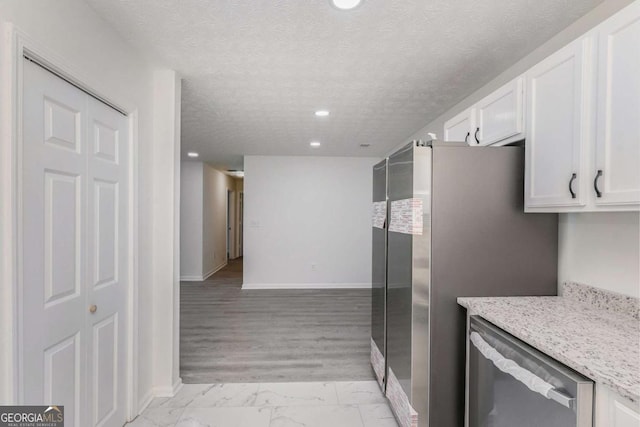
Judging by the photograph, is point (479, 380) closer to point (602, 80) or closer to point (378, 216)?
point (378, 216)

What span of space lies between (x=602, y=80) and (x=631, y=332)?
102 cm

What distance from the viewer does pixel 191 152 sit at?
5.24m

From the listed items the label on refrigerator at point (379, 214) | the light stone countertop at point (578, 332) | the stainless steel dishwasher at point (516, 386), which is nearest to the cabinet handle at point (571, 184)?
the light stone countertop at point (578, 332)

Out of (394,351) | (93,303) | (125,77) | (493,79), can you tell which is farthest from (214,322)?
(493,79)

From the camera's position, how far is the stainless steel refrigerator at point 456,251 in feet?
5.44

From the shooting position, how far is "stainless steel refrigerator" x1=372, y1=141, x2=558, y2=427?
1.66 m

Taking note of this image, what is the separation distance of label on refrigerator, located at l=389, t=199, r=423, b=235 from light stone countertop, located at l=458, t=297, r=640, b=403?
469 mm

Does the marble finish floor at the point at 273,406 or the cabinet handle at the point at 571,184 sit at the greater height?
the cabinet handle at the point at 571,184

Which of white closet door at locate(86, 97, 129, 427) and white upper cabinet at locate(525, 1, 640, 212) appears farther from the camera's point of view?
white closet door at locate(86, 97, 129, 427)

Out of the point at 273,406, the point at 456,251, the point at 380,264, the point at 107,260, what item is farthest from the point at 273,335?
the point at 456,251

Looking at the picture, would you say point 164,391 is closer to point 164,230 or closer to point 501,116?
point 164,230

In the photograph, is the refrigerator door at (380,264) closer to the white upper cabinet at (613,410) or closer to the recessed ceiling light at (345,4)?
the recessed ceiling light at (345,4)

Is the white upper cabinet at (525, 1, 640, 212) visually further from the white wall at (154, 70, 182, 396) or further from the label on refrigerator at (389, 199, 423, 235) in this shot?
the white wall at (154, 70, 182, 396)

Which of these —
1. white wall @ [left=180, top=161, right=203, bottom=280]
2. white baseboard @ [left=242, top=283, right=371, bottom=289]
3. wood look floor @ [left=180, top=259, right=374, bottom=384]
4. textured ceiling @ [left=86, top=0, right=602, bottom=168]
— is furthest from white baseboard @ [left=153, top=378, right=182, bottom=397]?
white wall @ [left=180, top=161, right=203, bottom=280]
